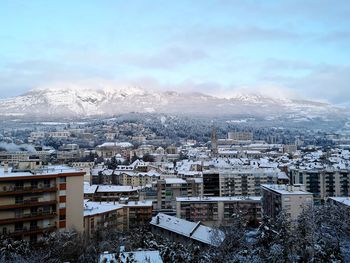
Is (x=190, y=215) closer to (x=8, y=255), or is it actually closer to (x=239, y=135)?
(x=8, y=255)

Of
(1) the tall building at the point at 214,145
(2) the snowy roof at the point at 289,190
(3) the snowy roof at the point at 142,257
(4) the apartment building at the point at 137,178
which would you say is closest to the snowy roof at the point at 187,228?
(2) the snowy roof at the point at 289,190

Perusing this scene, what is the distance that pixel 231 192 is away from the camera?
3294cm

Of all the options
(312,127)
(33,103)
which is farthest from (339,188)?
(33,103)

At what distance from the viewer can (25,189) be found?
13.5m

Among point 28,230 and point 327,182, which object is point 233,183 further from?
point 28,230

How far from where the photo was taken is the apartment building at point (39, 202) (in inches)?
519

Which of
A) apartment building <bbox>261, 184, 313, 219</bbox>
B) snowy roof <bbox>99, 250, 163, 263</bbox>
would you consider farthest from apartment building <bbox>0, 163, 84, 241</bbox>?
apartment building <bbox>261, 184, 313, 219</bbox>

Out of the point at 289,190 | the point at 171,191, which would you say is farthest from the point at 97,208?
the point at 171,191

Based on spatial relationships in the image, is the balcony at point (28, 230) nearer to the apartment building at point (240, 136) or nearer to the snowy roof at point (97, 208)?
the snowy roof at point (97, 208)

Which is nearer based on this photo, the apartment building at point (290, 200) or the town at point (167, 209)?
the town at point (167, 209)

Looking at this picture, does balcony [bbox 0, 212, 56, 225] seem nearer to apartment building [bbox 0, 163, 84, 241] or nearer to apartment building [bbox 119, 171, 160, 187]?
apartment building [bbox 0, 163, 84, 241]

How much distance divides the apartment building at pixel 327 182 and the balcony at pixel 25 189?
22.8 m

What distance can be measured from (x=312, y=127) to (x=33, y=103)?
4618 inches

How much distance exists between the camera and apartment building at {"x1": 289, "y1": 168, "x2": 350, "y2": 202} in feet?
104
